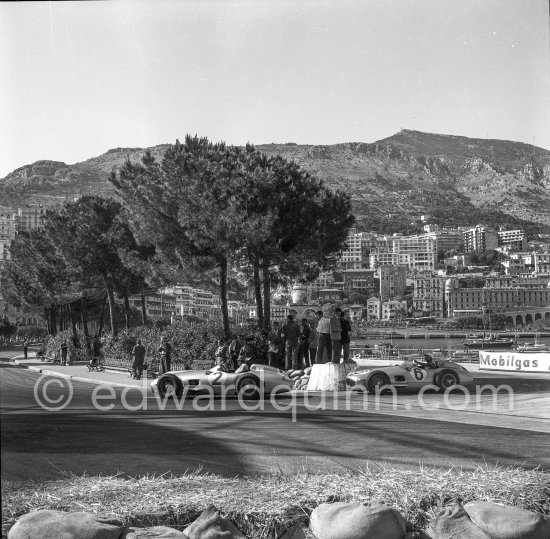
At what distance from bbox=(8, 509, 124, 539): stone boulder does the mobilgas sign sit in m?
21.9

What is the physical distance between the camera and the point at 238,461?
16.1 ft

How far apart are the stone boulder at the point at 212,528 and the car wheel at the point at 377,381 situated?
10.6 metres

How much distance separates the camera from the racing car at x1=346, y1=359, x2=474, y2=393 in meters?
13.7

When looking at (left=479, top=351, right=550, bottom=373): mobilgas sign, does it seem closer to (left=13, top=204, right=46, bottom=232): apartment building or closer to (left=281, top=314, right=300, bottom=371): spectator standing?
(left=281, top=314, right=300, bottom=371): spectator standing

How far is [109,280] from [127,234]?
18.6 ft

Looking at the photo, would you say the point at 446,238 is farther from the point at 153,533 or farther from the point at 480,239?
the point at 153,533

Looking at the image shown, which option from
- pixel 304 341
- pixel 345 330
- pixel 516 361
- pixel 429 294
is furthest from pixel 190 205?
pixel 429 294

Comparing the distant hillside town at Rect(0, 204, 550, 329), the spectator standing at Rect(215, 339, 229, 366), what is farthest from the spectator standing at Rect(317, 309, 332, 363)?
the distant hillside town at Rect(0, 204, 550, 329)

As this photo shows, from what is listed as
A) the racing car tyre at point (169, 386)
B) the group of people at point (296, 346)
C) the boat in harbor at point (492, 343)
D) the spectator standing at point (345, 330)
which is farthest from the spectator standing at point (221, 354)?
the boat in harbor at point (492, 343)

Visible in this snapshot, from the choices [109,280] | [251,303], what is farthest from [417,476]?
[109,280]

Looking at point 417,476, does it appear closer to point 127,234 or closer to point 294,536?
point 294,536

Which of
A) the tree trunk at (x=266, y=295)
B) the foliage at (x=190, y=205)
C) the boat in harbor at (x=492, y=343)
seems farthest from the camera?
the boat in harbor at (x=492, y=343)

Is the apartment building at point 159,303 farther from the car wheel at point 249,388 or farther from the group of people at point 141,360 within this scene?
the car wheel at point 249,388

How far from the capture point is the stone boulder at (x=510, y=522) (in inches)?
130
